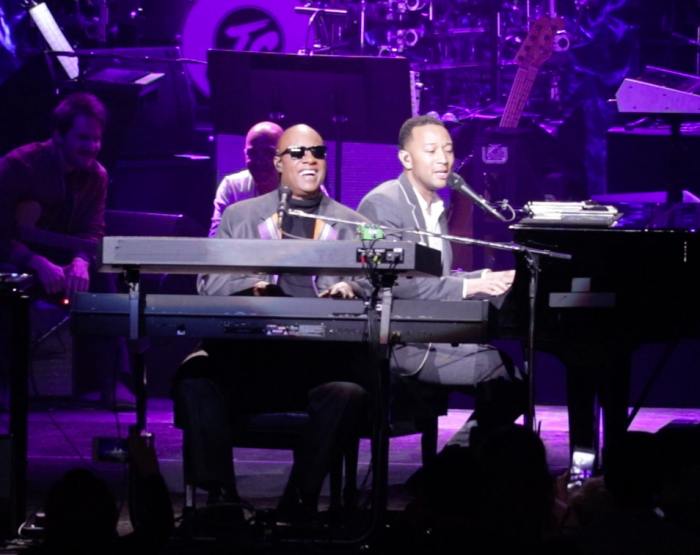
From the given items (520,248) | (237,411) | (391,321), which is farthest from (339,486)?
(520,248)

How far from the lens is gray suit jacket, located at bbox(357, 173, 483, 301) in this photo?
15.0ft

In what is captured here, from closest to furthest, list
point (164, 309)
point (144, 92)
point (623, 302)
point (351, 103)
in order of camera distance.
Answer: point (164, 309), point (623, 302), point (351, 103), point (144, 92)

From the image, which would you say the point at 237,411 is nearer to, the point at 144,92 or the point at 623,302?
the point at 623,302

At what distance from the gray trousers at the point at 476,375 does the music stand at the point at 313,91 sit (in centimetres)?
283

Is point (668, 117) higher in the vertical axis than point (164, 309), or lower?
higher

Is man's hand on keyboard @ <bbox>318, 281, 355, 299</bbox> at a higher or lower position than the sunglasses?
lower

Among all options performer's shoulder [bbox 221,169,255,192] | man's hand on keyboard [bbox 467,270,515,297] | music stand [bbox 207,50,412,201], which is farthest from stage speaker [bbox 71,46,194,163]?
man's hand on keyboard [bbox 467,270,515,297]

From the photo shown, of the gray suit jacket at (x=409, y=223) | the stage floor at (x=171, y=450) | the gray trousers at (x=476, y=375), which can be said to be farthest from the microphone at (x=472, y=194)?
the stage floor at (x=171, y=450)

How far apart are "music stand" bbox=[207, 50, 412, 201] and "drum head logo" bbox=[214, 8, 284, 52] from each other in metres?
2.09

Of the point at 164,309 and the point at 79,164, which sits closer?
the point at 164,309

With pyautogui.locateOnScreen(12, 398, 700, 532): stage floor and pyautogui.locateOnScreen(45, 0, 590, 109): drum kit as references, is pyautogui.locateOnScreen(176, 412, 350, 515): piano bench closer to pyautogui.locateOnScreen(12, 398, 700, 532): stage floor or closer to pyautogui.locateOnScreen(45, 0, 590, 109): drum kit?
pyautogui.locateOnScreen(12, 398, 700, 532): stage floor

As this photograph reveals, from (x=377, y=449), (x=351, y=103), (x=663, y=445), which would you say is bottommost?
(x=377, y=449)

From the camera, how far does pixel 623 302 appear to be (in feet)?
13.6

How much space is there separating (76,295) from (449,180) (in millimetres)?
1499
